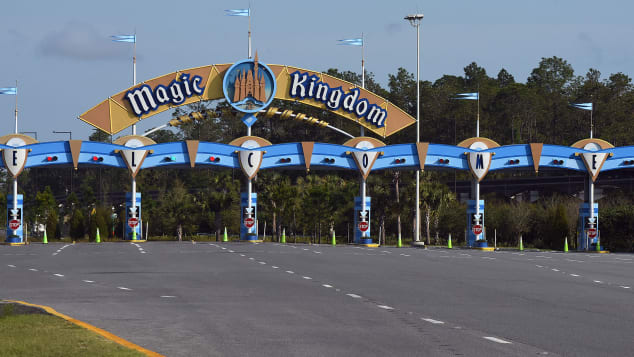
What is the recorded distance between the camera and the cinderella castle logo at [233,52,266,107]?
6066cm

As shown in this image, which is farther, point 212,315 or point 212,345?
point 212,315

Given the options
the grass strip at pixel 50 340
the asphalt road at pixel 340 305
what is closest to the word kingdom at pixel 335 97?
the asphalt road at pixel 340 305

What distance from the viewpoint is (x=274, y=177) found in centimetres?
9419

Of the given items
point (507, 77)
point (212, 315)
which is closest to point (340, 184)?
point (507, 77)

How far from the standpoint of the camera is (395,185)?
8431cm

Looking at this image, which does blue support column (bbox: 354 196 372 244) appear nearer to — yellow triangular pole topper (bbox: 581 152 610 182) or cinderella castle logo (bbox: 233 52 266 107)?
cinderella castle logo (bbox: 233 52 266 107)

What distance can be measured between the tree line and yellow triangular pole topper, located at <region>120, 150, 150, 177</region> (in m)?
7.39

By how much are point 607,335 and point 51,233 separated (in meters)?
87.4

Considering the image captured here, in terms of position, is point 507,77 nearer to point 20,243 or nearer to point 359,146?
point 359,146

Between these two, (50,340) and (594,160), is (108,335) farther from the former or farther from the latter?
(594,160)

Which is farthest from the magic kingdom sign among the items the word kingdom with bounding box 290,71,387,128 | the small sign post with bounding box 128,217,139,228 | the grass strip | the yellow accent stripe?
the grass strip

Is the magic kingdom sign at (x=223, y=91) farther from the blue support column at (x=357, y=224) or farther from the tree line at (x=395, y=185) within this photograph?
the blue support column at (x=357, y=224)

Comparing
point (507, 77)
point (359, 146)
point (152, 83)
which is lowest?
point (359, 146)

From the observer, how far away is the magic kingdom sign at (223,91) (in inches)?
2352
